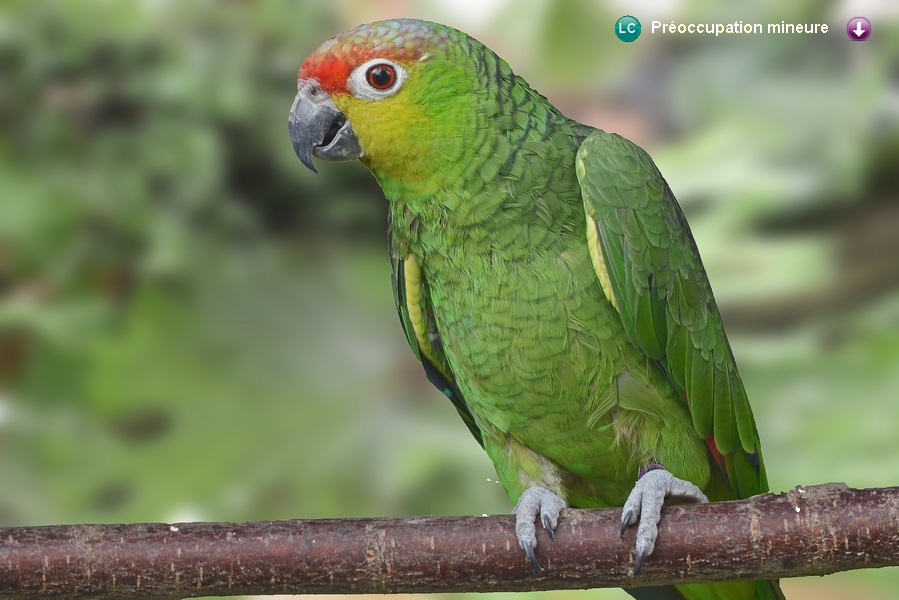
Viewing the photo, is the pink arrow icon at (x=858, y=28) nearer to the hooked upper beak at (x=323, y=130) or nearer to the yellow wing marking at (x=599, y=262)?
the yellow wing marking at (x=599, y=262)

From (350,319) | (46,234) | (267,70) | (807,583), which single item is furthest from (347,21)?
(807,583)

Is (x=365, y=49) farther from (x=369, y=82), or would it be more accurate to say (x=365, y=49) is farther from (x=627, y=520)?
(x=627, y=520)

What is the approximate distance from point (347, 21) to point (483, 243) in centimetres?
172

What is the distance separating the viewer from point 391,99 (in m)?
1.53

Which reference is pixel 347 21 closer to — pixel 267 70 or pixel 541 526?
pixel 267 70

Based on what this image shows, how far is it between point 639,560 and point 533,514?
0.19 metres

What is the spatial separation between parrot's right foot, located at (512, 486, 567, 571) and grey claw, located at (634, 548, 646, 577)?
0.44ft

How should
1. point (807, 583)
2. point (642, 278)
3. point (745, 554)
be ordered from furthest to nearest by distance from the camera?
1. point (807, 583)
2. point (642, 278)
3. point (745, 554)

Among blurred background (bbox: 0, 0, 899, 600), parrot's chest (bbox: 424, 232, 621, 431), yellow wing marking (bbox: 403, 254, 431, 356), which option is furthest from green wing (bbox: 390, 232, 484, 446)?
blurred background (bbox: 0, 0, 899, 600)

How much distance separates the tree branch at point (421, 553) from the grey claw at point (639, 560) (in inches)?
0.4

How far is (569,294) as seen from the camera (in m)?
1.57

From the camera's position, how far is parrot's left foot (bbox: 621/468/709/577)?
56.2 inches

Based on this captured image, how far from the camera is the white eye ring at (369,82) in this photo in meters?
1.53

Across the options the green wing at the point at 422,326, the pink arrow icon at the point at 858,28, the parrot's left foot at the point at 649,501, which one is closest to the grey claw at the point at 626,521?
the parrot's left foot at the point at 649,501
